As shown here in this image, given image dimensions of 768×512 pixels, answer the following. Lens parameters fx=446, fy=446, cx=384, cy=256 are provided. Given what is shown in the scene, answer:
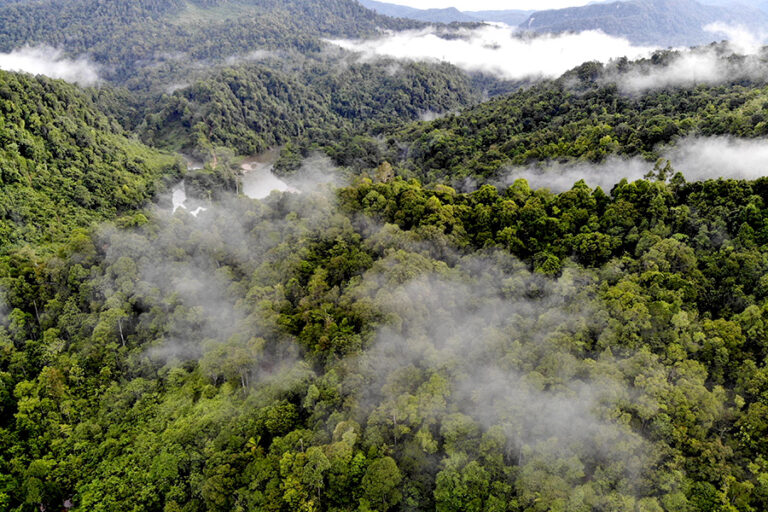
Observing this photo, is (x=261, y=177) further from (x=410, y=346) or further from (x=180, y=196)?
(x=410, y=346)

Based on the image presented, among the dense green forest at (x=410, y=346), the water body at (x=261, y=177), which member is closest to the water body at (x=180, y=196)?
the water body at (x=261, y=177)

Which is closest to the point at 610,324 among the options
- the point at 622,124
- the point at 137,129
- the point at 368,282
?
the point at 368,282

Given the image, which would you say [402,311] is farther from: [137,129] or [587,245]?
[137,129]

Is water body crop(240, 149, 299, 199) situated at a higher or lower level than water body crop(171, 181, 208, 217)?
lower

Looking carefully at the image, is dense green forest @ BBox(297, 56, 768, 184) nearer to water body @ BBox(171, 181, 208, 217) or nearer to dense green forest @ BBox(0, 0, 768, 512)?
dense green forest @ BBox(0, 0, 768, 512)

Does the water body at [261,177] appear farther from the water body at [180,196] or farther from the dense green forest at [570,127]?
the dense green forest at [570,127]

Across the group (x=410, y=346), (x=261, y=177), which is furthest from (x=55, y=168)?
(x=410, y=346)

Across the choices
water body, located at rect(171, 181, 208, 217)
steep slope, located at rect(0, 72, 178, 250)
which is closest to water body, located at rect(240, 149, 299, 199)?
water body, located at rect(171, 181, 208, 217)
